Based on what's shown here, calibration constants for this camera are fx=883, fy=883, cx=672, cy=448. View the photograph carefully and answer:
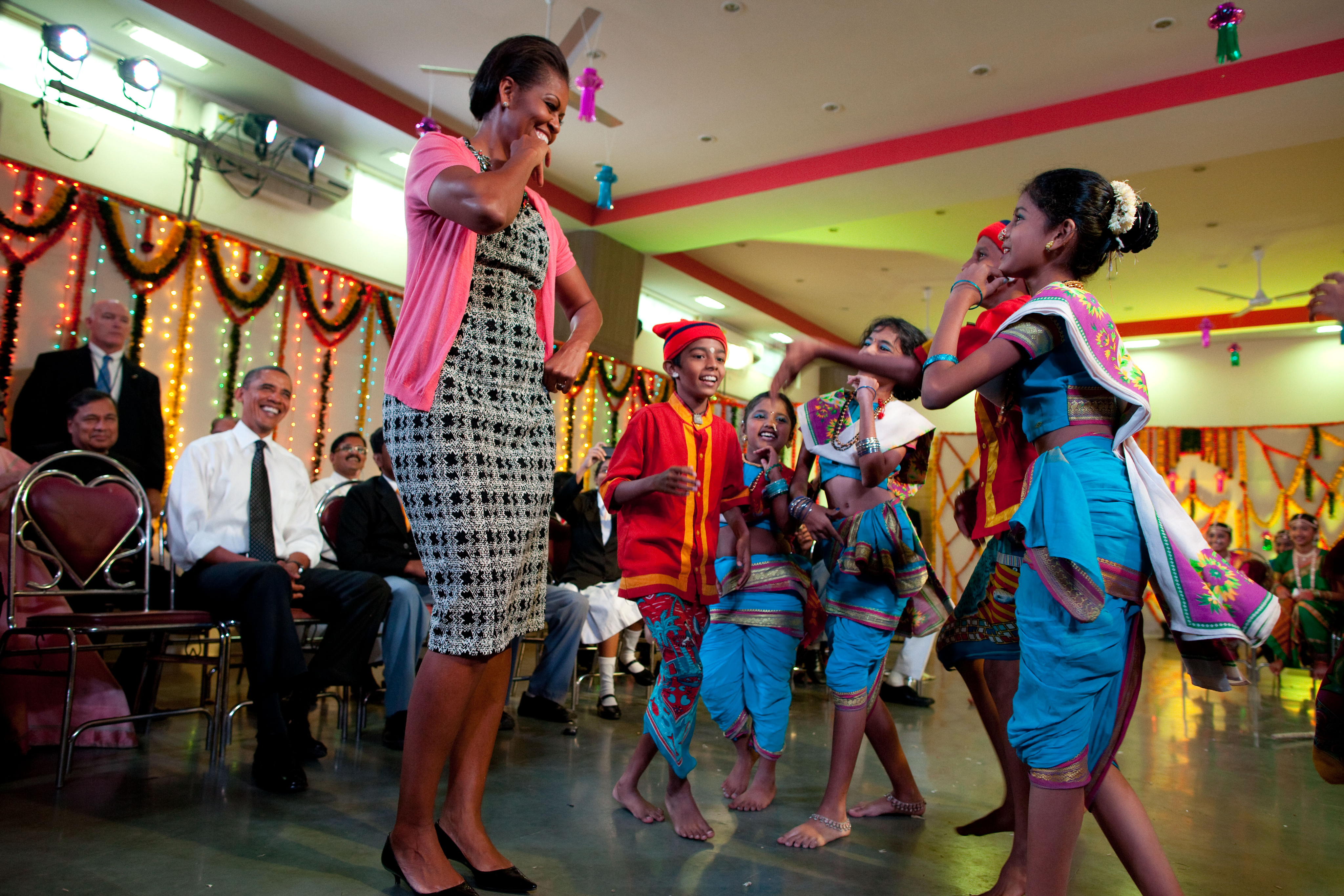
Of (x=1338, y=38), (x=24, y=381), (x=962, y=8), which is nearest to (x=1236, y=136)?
(x=1338, y=38)

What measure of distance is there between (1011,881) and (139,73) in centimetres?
651

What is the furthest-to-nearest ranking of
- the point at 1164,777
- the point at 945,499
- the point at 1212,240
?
the point at 945,499 → the point at 1212,240 → the point at 1164,777

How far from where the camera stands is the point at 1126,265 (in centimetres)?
988

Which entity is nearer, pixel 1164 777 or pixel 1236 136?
pixel 1164 777

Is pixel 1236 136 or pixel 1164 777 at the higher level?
pixel 1236 136

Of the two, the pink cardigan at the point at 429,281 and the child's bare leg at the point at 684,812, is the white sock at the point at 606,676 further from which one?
the pink cardigan at the point at 429,281

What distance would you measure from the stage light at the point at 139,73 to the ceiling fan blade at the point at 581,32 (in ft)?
8.74

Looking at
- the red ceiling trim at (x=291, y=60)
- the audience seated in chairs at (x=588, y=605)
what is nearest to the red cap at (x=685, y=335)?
the audience seated in chairs at (x=588, y=605)

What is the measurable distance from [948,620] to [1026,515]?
0.70m

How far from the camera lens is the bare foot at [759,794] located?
8.29ft

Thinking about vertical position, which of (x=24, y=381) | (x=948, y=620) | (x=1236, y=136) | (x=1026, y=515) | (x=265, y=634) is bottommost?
(x=265, y=634)

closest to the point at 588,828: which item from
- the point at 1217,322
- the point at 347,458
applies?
the point at 347,458

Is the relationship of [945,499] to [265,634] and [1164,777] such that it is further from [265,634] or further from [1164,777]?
[265,634]

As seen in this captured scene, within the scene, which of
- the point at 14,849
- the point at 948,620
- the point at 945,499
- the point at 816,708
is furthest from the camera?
the point at 945,499
